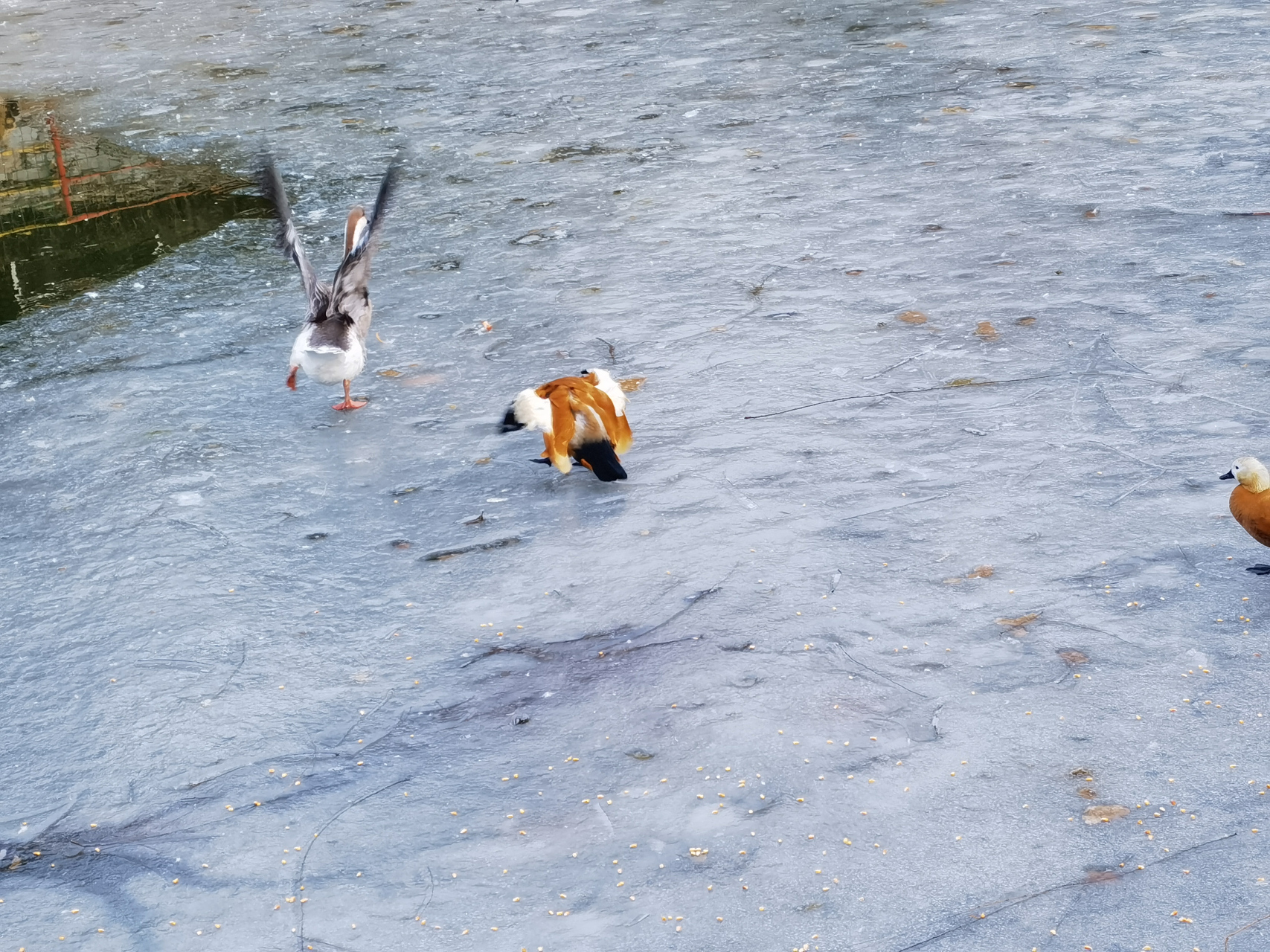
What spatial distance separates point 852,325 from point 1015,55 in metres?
5.09

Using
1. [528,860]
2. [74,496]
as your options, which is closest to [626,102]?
[74,496]

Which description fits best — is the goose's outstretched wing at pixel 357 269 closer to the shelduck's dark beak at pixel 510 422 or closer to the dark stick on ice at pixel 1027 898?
the shelduck's dark beak at pixel 510 422

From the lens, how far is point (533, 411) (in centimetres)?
424

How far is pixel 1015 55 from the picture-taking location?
30.6ft

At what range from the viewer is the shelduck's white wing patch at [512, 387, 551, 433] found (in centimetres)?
424

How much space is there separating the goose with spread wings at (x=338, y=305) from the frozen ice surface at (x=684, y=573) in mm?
223

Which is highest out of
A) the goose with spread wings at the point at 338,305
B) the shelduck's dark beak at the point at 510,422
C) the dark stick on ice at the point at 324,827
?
the goose with spread wings at the point at 338,305

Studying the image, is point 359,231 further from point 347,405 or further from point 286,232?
point 347,405

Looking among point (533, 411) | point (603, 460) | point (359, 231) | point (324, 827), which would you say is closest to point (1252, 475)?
point (603, 460)

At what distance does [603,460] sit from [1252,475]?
6.27 feet

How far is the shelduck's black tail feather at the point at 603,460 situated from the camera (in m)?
4.14

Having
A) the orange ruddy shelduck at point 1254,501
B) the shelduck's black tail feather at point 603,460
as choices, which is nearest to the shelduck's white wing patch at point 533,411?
the shelduck's black tail feather at point 603,460

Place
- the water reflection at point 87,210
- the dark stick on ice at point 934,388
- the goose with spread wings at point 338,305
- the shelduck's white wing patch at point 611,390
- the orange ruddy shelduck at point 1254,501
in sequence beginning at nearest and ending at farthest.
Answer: the orange ruddy shelduck at point 1254,501
the shelduck's white wing patch at point 611,390
the dark stick on ice at point 934,388
the goose with spread wings at point 338,305
the water reflection at point 87,210

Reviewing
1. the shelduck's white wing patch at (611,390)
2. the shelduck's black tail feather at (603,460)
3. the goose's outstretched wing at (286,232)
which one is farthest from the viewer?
the goose's outstretched wing at (286,232)
